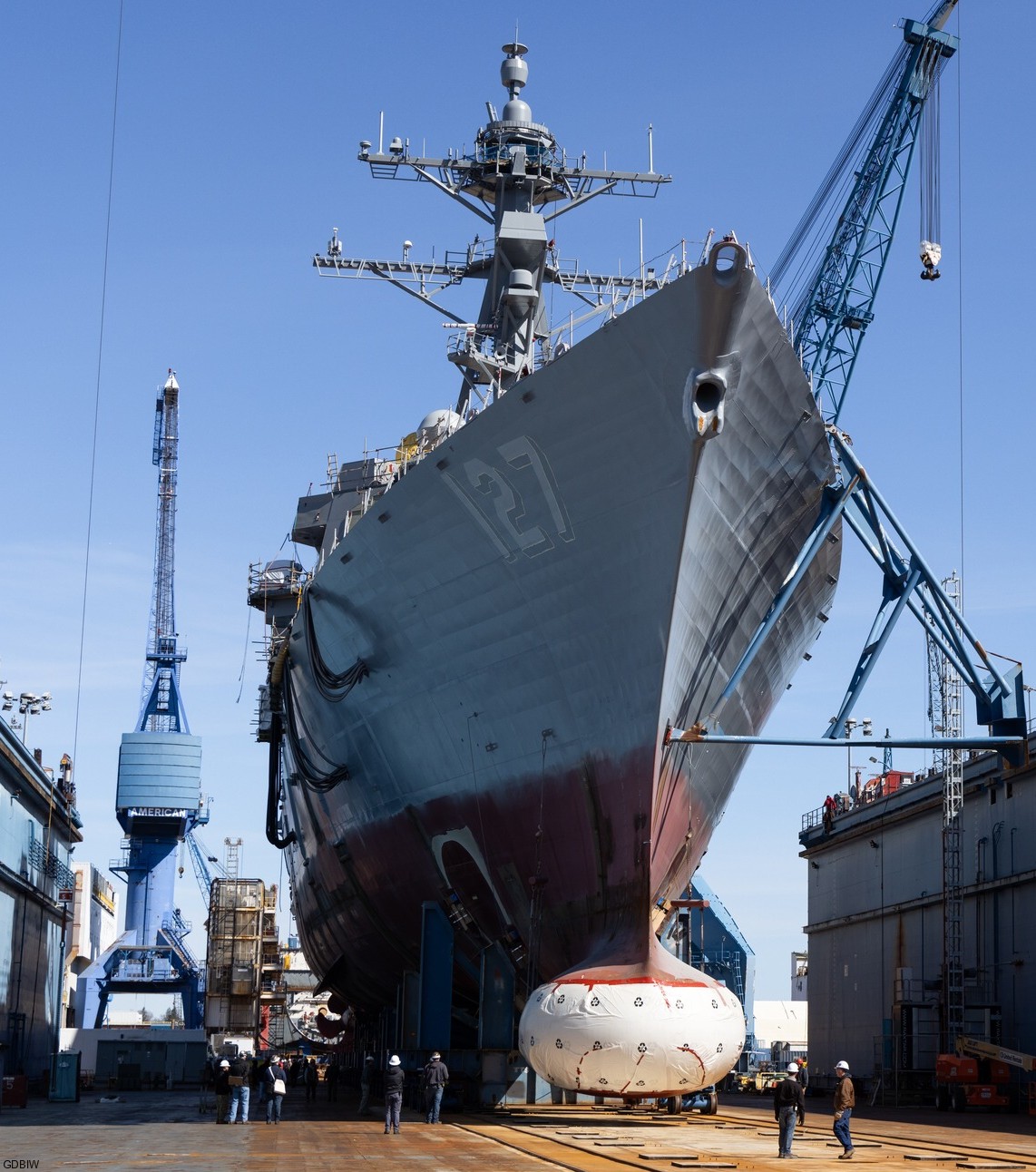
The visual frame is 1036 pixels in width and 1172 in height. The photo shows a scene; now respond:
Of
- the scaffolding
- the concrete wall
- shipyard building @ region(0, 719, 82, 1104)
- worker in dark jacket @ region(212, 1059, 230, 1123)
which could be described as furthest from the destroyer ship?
the scaffolding

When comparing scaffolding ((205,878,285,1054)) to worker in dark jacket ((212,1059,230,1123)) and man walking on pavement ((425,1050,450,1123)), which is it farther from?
man walking on pavement ((425,1050,450,1123))

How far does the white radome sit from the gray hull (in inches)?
29.2

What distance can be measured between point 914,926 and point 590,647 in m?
19.0

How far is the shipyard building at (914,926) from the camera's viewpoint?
28234 mm

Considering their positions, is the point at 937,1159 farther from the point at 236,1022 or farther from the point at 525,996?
the point at 236,1022

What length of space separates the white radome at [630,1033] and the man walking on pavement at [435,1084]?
8.09ft

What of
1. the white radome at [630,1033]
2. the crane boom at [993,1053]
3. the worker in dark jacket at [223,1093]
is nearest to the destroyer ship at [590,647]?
the white radome at [630,1033]

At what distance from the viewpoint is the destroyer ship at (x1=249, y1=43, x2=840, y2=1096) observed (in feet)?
52.1

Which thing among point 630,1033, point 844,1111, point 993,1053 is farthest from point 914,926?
point 844,1111

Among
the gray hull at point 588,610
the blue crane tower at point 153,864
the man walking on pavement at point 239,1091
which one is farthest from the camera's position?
the blue crane tower at point 153,864

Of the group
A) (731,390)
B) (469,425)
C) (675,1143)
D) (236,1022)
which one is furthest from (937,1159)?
(236,1022)

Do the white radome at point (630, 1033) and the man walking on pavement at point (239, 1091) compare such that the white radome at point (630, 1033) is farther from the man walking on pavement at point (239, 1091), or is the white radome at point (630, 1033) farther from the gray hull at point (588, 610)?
the man walking on pavement at point (239, 1091)

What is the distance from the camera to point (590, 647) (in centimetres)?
1725

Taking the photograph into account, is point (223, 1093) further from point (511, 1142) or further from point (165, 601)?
point (165, 601)
